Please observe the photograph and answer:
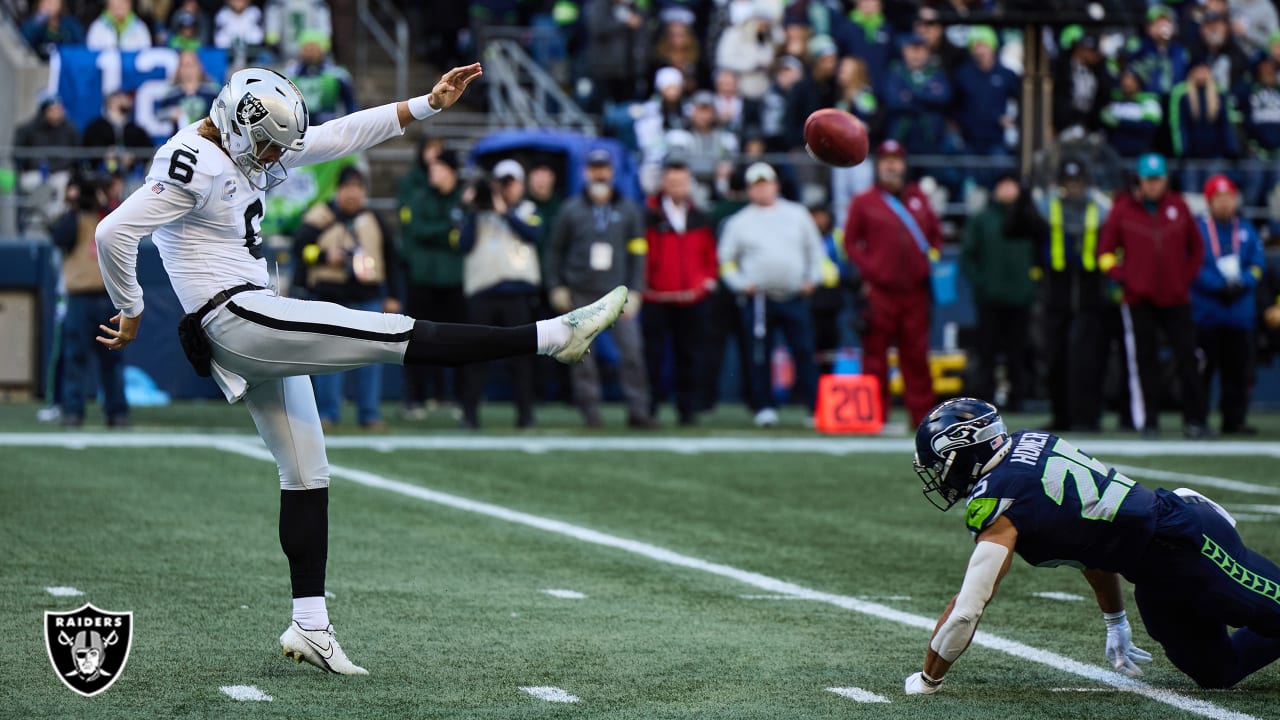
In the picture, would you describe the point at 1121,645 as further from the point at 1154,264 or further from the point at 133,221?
the point at 1154,264

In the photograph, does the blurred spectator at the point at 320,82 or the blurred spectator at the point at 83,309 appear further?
the blurred spectator at the point at 320,82

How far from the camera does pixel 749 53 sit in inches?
770

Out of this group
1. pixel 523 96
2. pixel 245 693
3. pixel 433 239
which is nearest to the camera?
pixel 245 693

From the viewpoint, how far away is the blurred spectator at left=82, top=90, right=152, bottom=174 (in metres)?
17.2

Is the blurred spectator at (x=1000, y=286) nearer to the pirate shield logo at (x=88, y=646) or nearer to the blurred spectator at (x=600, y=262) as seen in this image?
the blurred spectator at (x=600, y=262)

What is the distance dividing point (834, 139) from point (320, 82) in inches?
411

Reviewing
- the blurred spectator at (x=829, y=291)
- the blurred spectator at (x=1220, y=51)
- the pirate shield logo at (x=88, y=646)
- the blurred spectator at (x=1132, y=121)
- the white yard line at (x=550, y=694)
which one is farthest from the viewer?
the blurred spectator at (x=1220, y=51)

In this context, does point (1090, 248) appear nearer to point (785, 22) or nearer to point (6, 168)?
point (785, 22)

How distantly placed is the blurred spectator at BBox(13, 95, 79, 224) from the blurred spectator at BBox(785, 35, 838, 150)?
642 cm

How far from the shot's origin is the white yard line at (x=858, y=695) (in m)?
5.51

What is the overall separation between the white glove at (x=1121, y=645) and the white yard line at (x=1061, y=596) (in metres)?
1.53

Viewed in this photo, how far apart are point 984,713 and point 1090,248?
10016 millimetres

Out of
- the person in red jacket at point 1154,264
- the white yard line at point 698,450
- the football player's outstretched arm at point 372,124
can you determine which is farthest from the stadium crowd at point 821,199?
the football player's outstretched arm at point 372,124

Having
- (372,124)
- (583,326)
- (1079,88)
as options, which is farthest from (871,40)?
(583,326)
